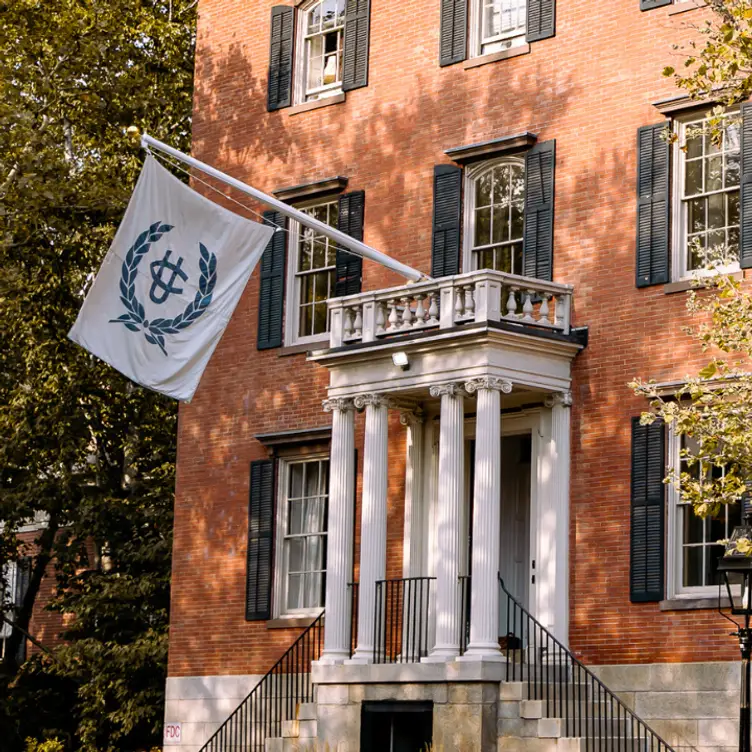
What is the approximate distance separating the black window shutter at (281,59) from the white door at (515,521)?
659cm

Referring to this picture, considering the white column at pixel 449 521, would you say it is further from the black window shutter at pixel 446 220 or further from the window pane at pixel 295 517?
the window pane at pixel 295 517

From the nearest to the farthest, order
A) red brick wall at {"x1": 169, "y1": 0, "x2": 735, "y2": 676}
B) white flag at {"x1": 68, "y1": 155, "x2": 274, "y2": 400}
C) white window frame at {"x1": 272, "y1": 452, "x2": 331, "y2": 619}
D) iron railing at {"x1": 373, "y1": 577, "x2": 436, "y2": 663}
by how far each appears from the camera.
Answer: white flag at {"x1": 68, "y1": 155, "x2": 274, "y2": 400}
red brick wall at {"x1": 169, "y1": 0, "x2": 735, "y2": 676}
iron railing at {"x1": 373, "y1": 577, "x2": 436, "y2": 663}
white window frame at {"x1": 272, "y1": 452, "x2": 331, "y2": 619}

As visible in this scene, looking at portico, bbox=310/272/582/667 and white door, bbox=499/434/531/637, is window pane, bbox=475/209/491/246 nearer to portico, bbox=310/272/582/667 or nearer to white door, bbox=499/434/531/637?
portico, bbox=310/272/582/667

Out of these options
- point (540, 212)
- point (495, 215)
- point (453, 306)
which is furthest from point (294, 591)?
point (540, 212)

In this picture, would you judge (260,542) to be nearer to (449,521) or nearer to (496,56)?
(449,521)

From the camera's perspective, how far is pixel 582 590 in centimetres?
1997

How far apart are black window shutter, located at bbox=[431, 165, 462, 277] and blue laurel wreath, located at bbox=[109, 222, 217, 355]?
3627mm

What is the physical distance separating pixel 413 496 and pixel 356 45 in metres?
6.81

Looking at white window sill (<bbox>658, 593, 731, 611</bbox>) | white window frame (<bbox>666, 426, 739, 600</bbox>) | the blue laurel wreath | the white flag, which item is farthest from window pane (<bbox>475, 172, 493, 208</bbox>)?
white window sill (<bbox>658, 593, 731, 611</bbox>)

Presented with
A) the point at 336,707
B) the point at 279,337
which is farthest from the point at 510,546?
the point at 279,337

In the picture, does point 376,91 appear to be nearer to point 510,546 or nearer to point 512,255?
point 512,255

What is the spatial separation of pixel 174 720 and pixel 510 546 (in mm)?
6011

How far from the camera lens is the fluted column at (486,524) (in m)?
19.1

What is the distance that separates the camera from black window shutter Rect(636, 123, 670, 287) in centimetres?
1995
